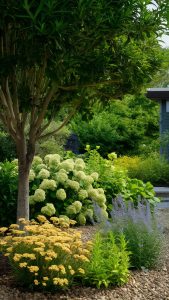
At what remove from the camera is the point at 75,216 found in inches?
316

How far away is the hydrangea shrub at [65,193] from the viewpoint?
775 cm

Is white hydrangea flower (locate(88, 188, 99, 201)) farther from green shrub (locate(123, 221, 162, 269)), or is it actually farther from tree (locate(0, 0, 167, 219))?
tree (locate(0, 0, 167, 219))

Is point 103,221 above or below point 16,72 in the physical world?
below

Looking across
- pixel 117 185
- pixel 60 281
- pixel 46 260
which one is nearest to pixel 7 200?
pixel 117 185

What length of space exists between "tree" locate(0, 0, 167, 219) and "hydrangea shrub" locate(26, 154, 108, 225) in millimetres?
1887

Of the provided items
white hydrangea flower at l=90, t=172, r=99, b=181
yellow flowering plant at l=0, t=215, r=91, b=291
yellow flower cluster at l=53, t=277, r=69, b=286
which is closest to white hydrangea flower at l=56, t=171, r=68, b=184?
white hydrangea flower at l=90, t=172, r=99, b=181

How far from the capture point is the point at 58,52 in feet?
15.5

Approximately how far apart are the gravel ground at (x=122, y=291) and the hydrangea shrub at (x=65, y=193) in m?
2.03

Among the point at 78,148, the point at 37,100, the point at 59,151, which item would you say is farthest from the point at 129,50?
the point at 78,148

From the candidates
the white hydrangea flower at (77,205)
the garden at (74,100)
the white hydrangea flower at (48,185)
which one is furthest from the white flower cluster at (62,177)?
the garden at (74,100)

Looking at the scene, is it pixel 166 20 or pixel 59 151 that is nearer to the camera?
pixel 166 20

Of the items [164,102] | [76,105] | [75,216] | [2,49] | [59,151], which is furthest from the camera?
[164,102]

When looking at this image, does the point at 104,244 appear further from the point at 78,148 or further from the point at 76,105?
the point at 78,148

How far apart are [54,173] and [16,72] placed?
2945 millimetres
